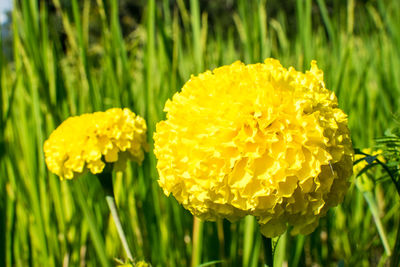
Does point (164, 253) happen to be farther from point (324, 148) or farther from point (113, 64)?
point (324, 148)

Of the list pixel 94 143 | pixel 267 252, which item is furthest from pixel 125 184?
pixel 267 252

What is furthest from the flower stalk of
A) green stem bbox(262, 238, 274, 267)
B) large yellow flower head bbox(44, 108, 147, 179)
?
large yellow flower head bbox(44, 108, 147, 179)

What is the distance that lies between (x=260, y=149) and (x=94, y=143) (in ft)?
1.06

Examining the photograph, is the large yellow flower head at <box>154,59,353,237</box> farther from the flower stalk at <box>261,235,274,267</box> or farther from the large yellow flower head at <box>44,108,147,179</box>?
the large yellow flower head at <box>44,108,147,179</box>

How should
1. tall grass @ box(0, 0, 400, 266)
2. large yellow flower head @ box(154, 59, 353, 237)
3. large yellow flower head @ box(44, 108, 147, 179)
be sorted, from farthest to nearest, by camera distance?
1. tall grass @ box(0, 0, 400, 266)
2. large yellow flower head @ box(44, 108, 147, 179)
3. large yellow flower head @ box(154, 59, 353, 237)

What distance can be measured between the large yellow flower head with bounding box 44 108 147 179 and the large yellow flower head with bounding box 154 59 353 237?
22 cm

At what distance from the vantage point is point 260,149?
41 cm

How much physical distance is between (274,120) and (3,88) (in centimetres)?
79

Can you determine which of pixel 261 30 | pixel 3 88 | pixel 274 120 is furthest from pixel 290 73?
pixel 3 88

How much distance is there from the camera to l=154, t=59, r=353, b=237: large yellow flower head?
391 millimetres

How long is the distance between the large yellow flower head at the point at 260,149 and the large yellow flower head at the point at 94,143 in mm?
221

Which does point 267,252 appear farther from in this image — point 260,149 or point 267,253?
point 260,149

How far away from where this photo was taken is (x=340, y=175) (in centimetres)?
43

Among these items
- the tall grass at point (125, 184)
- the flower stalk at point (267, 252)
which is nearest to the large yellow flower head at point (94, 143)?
the tall grass at point (125, 184)
